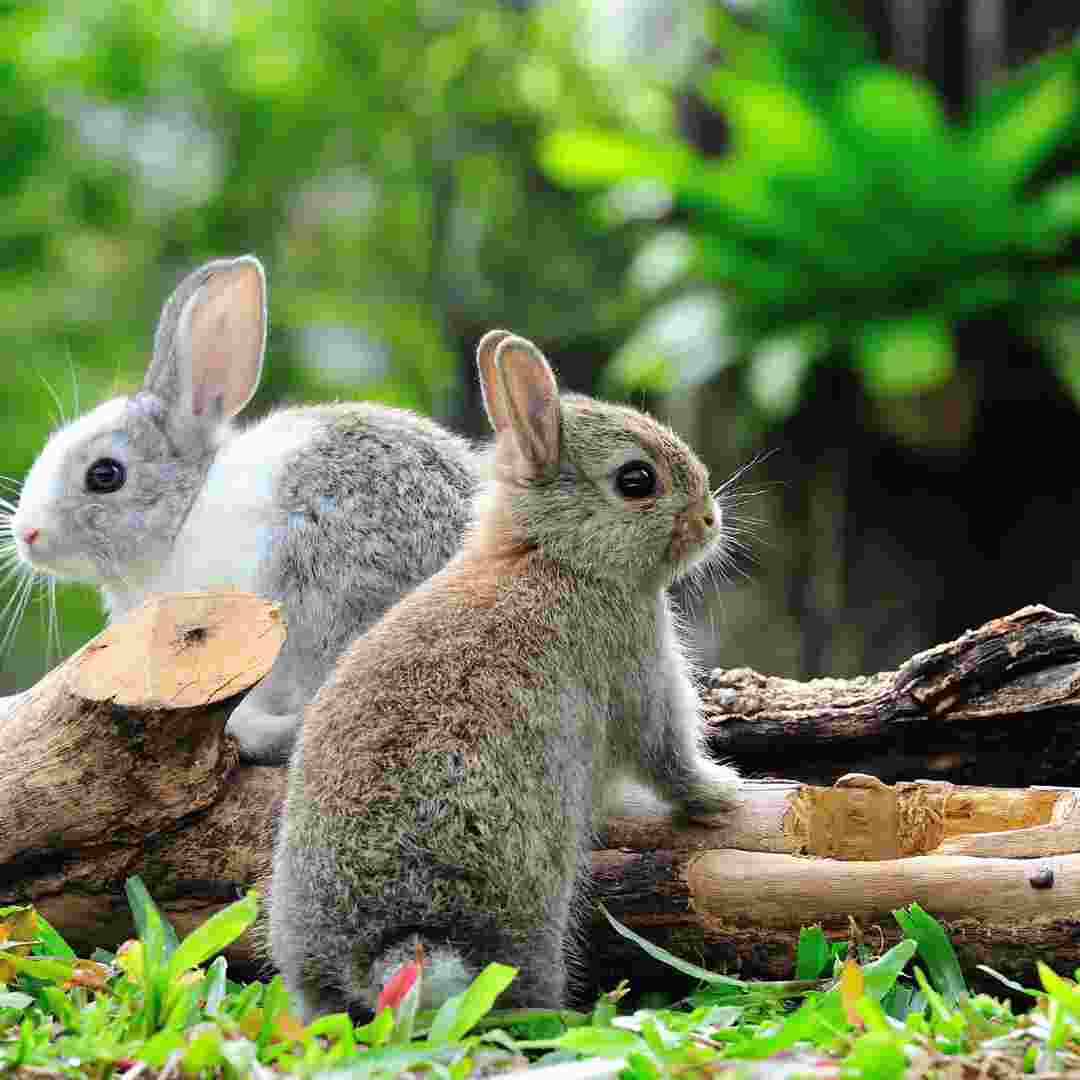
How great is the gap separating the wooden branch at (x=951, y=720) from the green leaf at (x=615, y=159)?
26.2 ft

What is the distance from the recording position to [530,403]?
13.3ft

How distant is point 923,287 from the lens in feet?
38.8

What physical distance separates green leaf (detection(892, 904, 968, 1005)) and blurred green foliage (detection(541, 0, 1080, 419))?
7.43 meters

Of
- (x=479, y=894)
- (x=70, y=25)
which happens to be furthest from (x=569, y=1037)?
(x=70, y=25)

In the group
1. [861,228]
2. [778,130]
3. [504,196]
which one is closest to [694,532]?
[861,228]

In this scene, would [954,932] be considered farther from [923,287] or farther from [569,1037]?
[923,287]

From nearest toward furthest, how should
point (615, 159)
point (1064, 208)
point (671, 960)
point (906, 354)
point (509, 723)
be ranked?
point (509, 723) < point (671, 960) < point (906, 354) < point (1064, 208) < point (615, 159)

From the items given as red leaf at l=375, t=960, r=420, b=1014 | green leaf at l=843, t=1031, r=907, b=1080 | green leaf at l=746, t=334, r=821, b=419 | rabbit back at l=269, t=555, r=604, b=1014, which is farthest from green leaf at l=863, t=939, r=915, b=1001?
green leaf at l=746, t=334, r=821, b=419

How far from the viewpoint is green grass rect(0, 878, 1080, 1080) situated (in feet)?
9.88

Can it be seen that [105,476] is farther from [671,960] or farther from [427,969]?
[671,960]

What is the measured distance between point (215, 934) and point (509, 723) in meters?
0.82

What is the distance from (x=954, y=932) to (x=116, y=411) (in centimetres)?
281

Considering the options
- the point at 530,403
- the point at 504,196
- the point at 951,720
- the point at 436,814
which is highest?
the point at 504,196

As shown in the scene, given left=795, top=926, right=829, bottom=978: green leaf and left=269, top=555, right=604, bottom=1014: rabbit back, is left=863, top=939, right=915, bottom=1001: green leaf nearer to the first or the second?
left=795, top=926, right=829, bottom=978: green leaf
